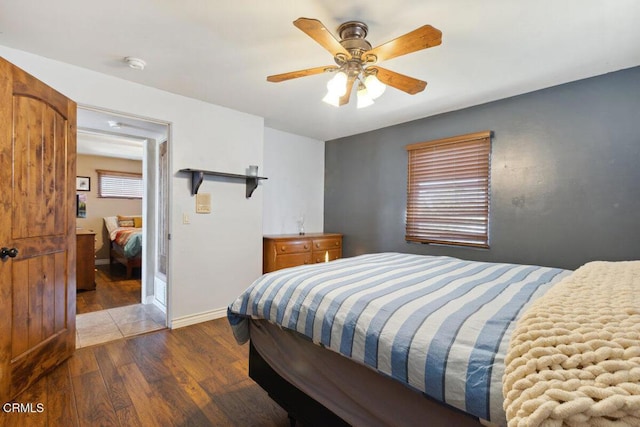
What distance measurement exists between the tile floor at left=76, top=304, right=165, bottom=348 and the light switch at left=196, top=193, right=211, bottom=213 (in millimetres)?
1214

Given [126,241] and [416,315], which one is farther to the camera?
[126,241]

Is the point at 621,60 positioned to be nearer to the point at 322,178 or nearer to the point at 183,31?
the point at 183,31

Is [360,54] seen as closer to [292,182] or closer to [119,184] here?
[292,182]

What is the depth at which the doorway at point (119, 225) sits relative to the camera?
2.93 m

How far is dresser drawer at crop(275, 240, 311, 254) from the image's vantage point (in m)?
3.64

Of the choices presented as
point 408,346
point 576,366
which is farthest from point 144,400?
point 576,366

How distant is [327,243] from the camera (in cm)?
411

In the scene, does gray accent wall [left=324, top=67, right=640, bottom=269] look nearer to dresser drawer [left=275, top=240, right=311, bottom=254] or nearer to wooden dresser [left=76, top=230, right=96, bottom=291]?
dresser drawer [left=275, top=240, right=311, bottom=254]

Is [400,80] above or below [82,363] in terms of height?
above

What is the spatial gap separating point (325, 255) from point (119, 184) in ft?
16.8

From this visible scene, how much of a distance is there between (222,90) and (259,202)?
4.24 feet

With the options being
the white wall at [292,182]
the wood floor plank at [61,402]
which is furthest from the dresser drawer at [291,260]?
the wood floor plank at [61,402]

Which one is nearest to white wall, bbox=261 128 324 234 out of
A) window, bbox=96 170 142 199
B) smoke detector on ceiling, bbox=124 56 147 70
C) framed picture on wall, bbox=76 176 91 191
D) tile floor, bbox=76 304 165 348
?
tile floor, bbox=76 304 165 348

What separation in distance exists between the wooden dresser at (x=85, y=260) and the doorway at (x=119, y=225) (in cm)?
7
